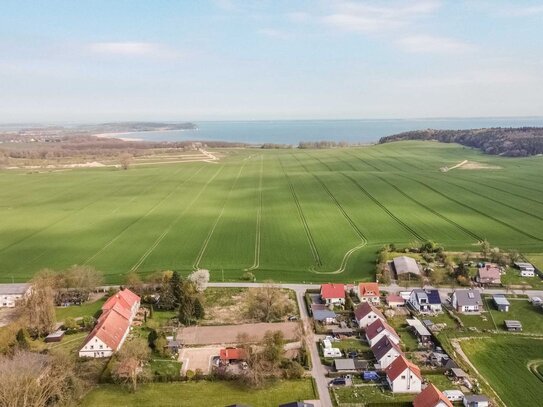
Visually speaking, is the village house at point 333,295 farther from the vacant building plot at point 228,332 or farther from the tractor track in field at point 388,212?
the tractor track in field at point 388,212

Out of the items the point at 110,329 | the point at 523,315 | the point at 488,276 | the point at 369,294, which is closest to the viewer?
the point at 110,329

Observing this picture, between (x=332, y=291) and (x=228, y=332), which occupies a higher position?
(x=332, y=291)

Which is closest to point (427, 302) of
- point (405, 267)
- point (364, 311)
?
point (364, 311)

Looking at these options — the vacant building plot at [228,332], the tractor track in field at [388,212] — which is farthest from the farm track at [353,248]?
the vacant building plot at [228,332]

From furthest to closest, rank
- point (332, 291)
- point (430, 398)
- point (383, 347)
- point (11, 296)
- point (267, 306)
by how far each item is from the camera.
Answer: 1. point (11, 296)
2. point (332, 291)
3. point (267, 306)
4. point (383, 347)
5. point (430, 398)

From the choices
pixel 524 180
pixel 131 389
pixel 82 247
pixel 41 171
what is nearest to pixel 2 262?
pixel 82 247

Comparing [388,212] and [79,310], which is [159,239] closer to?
[79,310]

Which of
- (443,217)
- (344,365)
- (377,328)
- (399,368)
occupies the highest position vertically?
(443,217)

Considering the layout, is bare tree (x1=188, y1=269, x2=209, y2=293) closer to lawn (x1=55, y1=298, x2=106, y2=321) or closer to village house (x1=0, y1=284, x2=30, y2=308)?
lawn (x1=55, y1=298, x2=106, y2=321)
